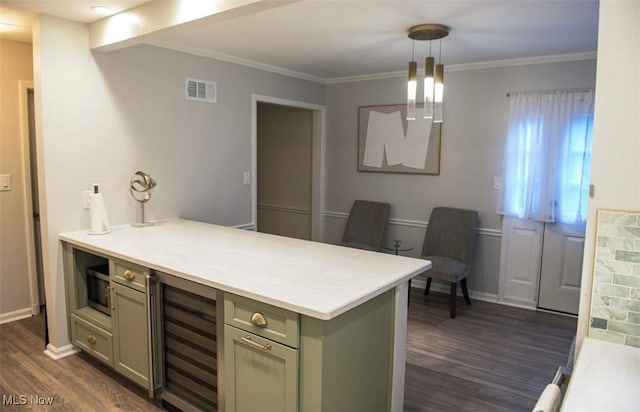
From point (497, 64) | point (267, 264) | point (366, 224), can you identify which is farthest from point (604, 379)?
point (366, 224)

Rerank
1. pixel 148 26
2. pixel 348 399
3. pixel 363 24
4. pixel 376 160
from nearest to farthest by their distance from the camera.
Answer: pixel 348 399 → pixel 148 26 → pixel 363 24 → pixel 376 160

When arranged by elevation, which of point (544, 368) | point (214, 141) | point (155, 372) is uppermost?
point (214, 141)

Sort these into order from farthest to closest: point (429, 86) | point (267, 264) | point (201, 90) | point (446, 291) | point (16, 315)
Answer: point (446, 291)
point (201, 90)
point (16, 315)
point (429, 86)
point (267, 264)

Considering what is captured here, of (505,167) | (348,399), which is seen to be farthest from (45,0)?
(505,167)

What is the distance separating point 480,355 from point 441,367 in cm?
38

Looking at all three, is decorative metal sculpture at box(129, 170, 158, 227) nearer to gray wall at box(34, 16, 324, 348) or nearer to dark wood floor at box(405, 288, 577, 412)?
gray wall at box(34, 16, 324, 348)

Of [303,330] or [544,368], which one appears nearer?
[303,330]

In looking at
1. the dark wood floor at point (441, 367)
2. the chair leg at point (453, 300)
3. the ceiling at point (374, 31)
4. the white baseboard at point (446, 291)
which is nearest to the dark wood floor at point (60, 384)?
the dark wood floor at point (441, 367)

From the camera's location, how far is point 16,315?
371cm

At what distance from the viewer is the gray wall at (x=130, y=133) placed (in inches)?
116

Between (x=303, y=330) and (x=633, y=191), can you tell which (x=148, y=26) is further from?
Answer: (x=633, y=191)

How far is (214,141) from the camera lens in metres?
4.00

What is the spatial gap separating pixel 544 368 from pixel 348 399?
182 cm

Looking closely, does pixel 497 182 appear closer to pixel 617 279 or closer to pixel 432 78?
pixel 432 78
